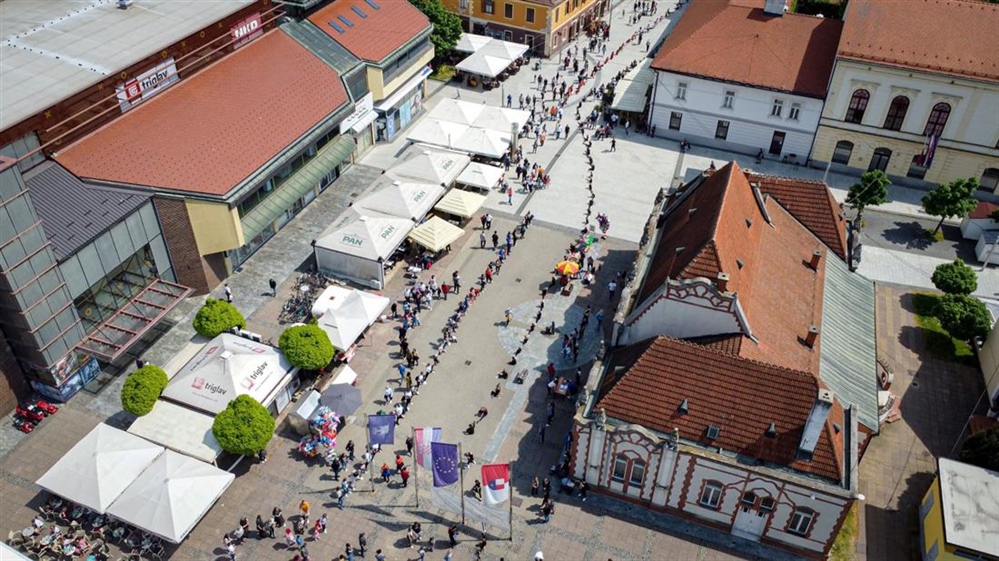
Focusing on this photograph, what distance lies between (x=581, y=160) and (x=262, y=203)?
30.7 m

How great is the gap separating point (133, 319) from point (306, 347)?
12.7 metres

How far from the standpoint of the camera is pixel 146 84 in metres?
55.3

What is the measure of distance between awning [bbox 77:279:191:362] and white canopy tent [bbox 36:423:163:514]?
7.04m

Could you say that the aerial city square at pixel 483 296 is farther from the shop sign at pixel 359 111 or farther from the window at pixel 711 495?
the shop sign at pixel 359 111

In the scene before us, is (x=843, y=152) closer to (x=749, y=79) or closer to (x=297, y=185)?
(x=749, y=79)

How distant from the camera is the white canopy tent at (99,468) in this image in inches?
1556

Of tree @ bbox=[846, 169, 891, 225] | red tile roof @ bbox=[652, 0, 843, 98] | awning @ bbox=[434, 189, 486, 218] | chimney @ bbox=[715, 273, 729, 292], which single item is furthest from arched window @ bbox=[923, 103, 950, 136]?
awning @ bbox=[434, 189, 486, 218]

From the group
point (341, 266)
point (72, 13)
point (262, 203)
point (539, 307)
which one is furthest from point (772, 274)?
point (72, 13)

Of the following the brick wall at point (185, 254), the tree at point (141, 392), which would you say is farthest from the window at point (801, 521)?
the brick wall at point (185, 254)

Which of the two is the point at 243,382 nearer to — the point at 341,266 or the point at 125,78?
the point at 341,266

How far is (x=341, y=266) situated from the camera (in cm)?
5725

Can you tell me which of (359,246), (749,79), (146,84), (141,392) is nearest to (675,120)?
(749,79)

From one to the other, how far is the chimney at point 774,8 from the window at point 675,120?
1252 cm

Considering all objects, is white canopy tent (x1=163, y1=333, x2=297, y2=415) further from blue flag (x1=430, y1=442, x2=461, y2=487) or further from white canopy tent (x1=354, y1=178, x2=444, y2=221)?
white canopy tent (x1=354, y1=178, x2=444, y2=221)
